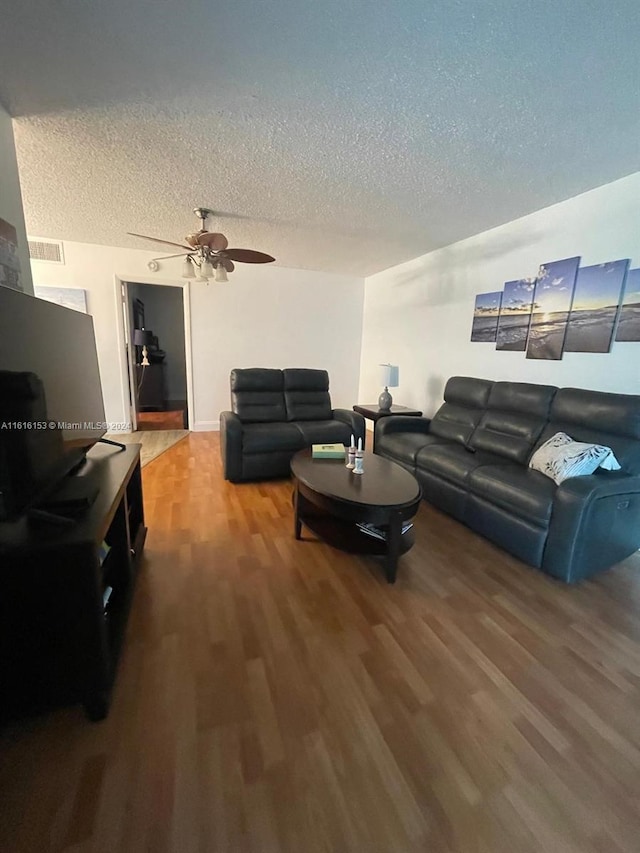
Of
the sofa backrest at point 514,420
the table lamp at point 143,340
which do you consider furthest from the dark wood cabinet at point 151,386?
the sofa backrest at point 514,420

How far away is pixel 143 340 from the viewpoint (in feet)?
19.0

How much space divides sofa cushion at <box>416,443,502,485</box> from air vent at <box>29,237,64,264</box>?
4656 mm

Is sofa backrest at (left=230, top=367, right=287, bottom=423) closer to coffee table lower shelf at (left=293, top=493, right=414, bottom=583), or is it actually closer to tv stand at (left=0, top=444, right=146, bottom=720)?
coffee table lower shelf at (left=293, top=493, right=414, bottom=583)

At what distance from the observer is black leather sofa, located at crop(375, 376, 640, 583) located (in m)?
1.88

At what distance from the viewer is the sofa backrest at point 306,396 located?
12.2 feet

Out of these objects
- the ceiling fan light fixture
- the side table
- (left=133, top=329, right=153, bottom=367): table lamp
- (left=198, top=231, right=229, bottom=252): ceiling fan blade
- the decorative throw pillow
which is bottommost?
the side table

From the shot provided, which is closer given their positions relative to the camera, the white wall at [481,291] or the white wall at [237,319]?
the white wall at [481,291]

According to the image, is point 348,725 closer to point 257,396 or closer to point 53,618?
point 53,618

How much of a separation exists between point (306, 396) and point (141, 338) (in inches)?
137

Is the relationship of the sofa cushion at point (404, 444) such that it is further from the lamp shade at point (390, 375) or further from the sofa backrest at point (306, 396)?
the lamp shade at point (390, 375)

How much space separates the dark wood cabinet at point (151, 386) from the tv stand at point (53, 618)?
5641 millimetres

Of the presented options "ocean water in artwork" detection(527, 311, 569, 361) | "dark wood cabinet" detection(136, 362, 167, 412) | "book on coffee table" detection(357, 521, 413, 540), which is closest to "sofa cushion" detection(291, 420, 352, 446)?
"book on coffee table" detection(357, 521, 413, 540)

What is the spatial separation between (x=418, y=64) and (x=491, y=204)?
1.70m

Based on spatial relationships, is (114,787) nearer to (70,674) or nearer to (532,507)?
(70,674)
